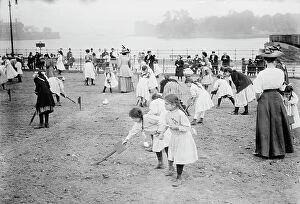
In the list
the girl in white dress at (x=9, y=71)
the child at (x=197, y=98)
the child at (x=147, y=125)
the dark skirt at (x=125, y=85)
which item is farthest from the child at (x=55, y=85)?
the girl in white dress at (x=9, y=71)

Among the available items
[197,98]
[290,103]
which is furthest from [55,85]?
[290,103]

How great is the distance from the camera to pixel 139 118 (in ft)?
25.0

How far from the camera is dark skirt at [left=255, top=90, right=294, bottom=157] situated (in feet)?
28.1

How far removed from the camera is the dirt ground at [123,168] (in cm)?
645

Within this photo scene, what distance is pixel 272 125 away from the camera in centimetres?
864

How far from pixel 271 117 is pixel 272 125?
160 mm

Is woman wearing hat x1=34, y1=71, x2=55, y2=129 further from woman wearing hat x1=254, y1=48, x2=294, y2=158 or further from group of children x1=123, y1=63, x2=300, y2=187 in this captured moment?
woman wearing hat x1=254, y1=48, x2=294, y2=158

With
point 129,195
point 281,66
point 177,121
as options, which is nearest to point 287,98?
point 281,66

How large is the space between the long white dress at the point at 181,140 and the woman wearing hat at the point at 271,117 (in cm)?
221

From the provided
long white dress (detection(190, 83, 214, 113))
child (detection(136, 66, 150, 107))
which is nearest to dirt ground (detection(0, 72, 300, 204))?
long white dress (detection(190, 83, 214, 113))

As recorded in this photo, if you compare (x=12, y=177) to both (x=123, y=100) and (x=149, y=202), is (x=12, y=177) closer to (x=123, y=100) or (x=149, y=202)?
(x=149, y=202)

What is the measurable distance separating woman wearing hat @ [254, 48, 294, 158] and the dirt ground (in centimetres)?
28

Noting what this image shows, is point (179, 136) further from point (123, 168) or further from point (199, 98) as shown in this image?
point (199, 98)

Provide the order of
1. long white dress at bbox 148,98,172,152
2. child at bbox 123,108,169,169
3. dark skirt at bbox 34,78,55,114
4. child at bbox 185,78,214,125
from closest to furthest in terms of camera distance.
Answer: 1. long white dress at bbox 148,98,172,152
2. child at bbox 123,108,169,169
3. dark skirt at bbox 34,78,55,114
4. child at bbox 185,78,214,125
